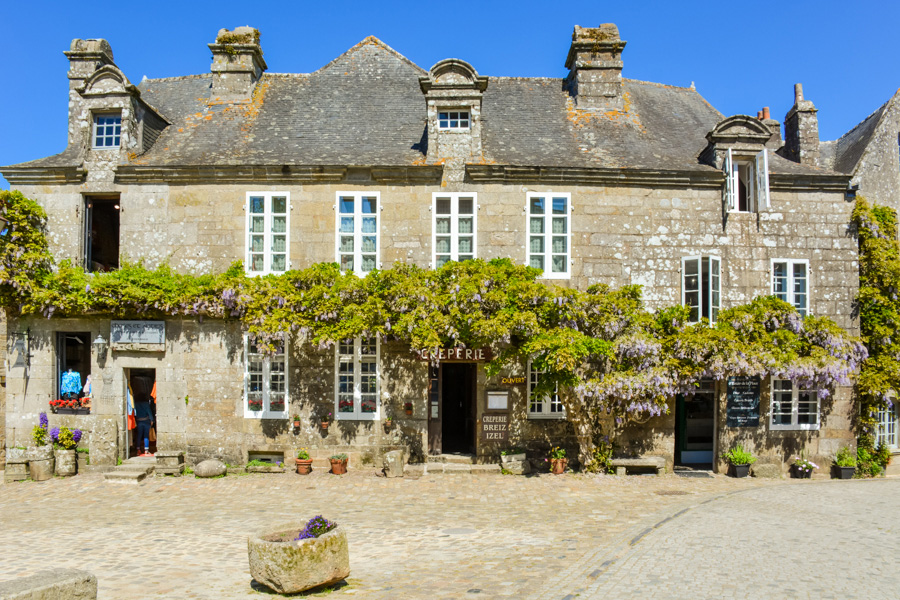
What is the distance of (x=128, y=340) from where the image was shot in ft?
45.1

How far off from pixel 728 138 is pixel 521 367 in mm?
7490

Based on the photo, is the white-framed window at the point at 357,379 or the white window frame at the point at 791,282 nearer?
the white-framed window at the point at 357,379

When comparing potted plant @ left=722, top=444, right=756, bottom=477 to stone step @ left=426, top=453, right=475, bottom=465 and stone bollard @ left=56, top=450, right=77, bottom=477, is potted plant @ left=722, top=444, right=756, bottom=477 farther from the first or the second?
stone bollard @ left=56, top=450, right=77, bottom=477

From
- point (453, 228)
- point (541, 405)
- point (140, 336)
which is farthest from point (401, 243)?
point (140, 336)

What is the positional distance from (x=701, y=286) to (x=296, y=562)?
1118 centimetres

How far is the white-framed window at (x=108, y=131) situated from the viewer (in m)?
14.6

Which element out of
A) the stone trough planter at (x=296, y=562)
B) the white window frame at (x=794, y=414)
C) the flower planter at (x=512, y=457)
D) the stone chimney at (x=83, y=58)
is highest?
the stone chimney at (x=83, y=58)

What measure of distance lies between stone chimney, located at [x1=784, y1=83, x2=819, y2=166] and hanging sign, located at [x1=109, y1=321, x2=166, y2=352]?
645 inches

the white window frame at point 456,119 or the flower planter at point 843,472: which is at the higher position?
the white window frame at point 456,119

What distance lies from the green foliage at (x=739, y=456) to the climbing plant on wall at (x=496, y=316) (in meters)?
2.00

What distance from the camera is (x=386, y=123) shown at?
15.8 m

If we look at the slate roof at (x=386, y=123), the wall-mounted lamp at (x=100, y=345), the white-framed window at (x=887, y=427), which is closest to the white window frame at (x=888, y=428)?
the white-framed window at (x=887, y=427)

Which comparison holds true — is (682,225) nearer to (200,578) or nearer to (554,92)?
(554,92)

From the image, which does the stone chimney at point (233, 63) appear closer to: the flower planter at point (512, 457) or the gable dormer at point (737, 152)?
the flower planter at point (512, 457)
